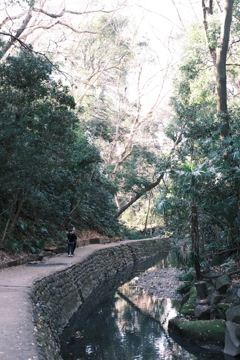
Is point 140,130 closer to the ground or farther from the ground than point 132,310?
farther from the ground

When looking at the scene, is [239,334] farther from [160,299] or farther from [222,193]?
[160,299]

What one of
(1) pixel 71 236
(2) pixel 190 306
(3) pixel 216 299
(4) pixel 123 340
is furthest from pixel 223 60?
(4) pixel 123 340

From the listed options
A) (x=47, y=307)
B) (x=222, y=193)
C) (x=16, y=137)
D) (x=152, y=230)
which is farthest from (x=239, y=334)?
(x=152, y=230)

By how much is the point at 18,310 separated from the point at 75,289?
651cm

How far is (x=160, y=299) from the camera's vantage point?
1472 cm

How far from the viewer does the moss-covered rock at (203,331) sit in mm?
8812

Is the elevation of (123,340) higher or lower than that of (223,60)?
lower

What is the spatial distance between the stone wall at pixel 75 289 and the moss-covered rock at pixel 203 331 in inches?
118

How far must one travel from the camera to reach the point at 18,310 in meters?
7.20

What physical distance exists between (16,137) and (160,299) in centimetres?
770

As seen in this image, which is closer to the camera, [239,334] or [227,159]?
[239,334]

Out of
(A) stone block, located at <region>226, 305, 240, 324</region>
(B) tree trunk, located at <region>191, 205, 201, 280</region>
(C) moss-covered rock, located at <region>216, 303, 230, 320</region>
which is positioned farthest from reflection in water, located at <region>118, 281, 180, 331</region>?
(A) stone block, located at <region>226, 305, 240, 324</region>

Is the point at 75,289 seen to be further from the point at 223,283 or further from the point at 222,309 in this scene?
the point at 222,309

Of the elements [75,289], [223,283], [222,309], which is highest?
[223,283]
